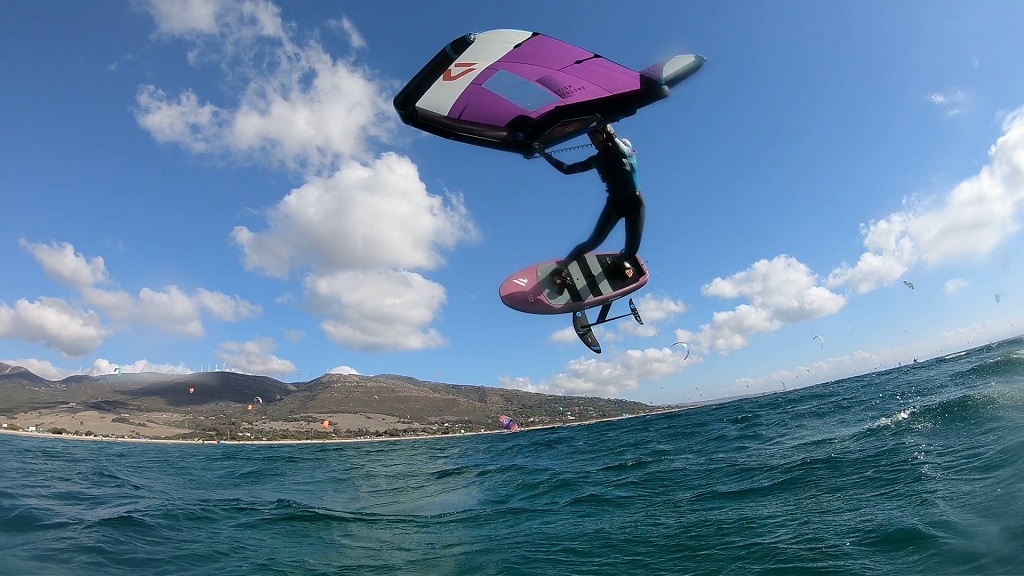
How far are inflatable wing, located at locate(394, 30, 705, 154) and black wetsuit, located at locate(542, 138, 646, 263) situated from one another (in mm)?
396

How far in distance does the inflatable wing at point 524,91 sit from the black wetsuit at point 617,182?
0.40 m

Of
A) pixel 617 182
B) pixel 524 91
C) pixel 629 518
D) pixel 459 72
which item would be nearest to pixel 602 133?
pixel 617 182

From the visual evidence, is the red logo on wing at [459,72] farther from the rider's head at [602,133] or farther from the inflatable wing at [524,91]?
the rider's head at [602,133]

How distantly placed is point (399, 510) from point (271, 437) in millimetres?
83591

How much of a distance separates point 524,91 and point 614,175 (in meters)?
1.80

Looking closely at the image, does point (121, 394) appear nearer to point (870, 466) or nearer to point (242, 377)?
point (242, 377)

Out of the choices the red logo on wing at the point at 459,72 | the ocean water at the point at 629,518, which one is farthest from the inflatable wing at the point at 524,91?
the ocean water at the point at 629,518

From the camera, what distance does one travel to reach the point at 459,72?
21.8ft

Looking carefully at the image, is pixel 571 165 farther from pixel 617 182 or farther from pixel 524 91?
pixel 524 91

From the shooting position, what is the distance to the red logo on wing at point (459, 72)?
652 cm

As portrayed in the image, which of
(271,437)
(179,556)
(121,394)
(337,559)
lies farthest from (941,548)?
(121,394)

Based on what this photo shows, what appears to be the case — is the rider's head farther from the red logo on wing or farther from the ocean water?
the ocean water

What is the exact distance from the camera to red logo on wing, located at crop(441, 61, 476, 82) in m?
6.52

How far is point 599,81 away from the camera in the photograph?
6.18 meters
